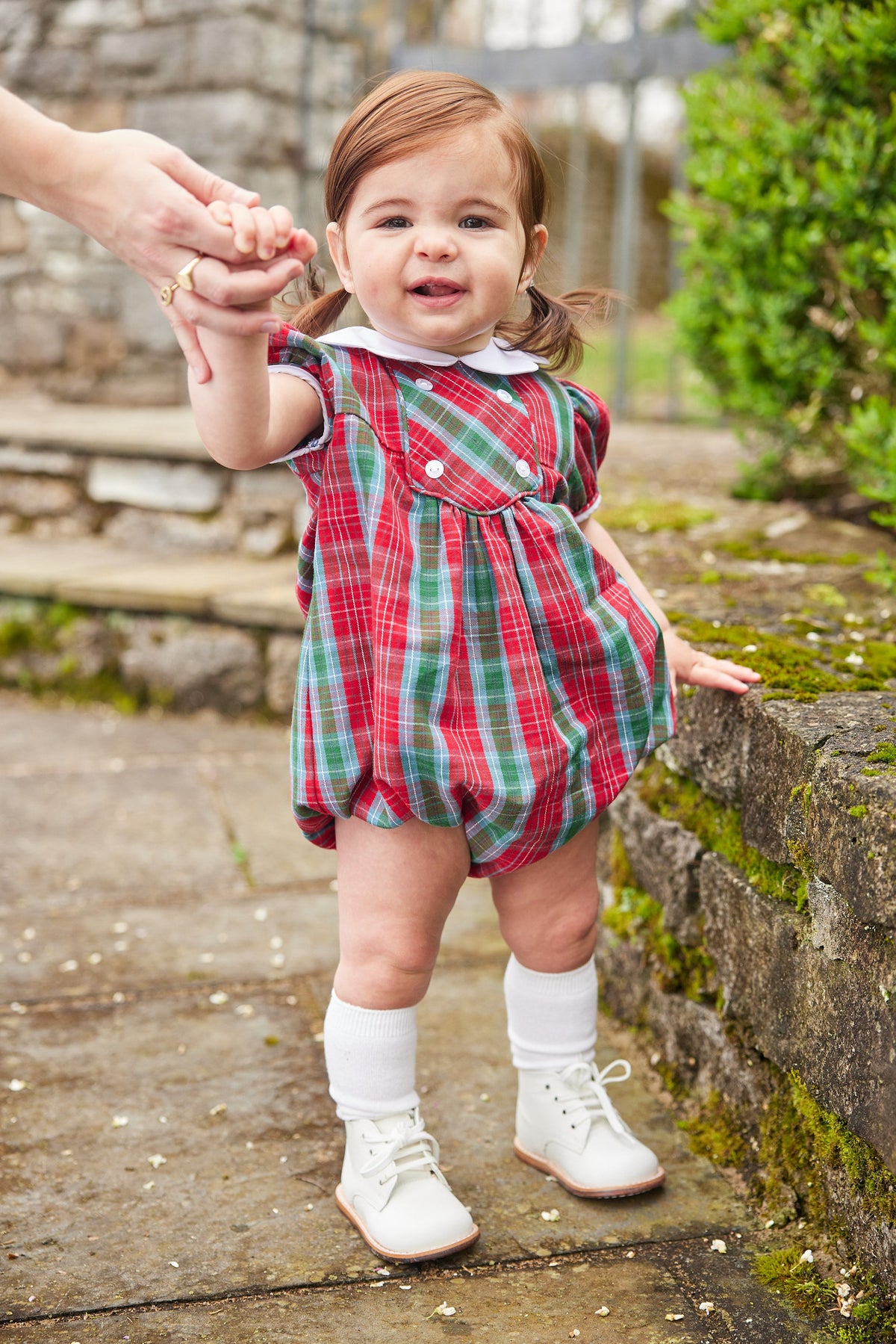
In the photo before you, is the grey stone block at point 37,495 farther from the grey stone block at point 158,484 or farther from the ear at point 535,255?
the ear at point 535,255

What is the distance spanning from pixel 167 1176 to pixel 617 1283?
0.66m

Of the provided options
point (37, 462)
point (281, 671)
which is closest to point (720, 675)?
point (281, 671)

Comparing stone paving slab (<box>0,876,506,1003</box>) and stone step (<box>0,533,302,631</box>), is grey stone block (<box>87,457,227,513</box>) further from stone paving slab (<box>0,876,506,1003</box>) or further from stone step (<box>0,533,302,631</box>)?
stone paving slab (<box>0,876,506,1003</box>)

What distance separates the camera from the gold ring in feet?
4.19

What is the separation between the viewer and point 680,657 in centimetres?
191

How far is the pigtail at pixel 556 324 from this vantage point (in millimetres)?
1827

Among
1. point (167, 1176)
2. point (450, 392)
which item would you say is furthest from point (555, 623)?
point (167, 1176)

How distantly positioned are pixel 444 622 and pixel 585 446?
45 centimetres

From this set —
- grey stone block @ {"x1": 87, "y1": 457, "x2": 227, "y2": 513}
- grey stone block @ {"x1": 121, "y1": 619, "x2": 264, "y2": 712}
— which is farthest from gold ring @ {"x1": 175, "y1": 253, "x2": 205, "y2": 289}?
grey stone block @ {"x1": 87, "y1": 457, "x2": 227, "y2": 513}

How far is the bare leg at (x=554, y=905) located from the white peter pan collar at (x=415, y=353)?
2.09 feet

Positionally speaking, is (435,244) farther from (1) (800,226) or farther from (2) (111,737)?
(2) (111,737)

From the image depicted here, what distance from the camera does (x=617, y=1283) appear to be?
1.63 meters

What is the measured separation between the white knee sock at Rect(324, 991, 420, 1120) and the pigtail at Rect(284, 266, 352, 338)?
0.91 metres

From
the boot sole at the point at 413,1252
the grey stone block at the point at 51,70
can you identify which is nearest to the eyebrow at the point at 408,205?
the boot sole at the point at 413,1252
